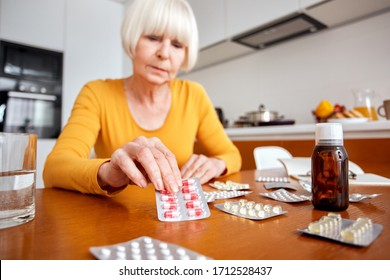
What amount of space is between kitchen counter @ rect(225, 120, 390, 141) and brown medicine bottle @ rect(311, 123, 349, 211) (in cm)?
127

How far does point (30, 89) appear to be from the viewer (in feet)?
9.35

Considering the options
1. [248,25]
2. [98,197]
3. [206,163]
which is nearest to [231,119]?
[248,25]

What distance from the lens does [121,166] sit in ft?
1.57

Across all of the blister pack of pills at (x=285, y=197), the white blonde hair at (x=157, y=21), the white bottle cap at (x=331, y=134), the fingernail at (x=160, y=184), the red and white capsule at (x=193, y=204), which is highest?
the white blonde hair at (x=157, y=21)

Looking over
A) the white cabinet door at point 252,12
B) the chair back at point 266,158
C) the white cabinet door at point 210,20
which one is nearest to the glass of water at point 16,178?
the chair back at point 266,158

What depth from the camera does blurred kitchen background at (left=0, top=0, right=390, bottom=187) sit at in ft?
6.07

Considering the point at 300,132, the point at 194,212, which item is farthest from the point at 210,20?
the point at 194,212

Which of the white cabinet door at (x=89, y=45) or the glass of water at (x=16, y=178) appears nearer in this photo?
the glass of water at (x=16, y=178)

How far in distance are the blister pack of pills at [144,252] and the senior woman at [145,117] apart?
225 mm

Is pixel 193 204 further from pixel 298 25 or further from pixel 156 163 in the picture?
pixel 298 25

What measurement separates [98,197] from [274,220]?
0.34 m

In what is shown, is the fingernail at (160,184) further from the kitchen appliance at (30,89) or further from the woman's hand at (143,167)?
the kitchen appliance at (30,89)

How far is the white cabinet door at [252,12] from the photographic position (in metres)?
1.86

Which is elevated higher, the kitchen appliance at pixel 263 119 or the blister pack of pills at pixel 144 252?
the kitchen appliance at pixel 263 119
